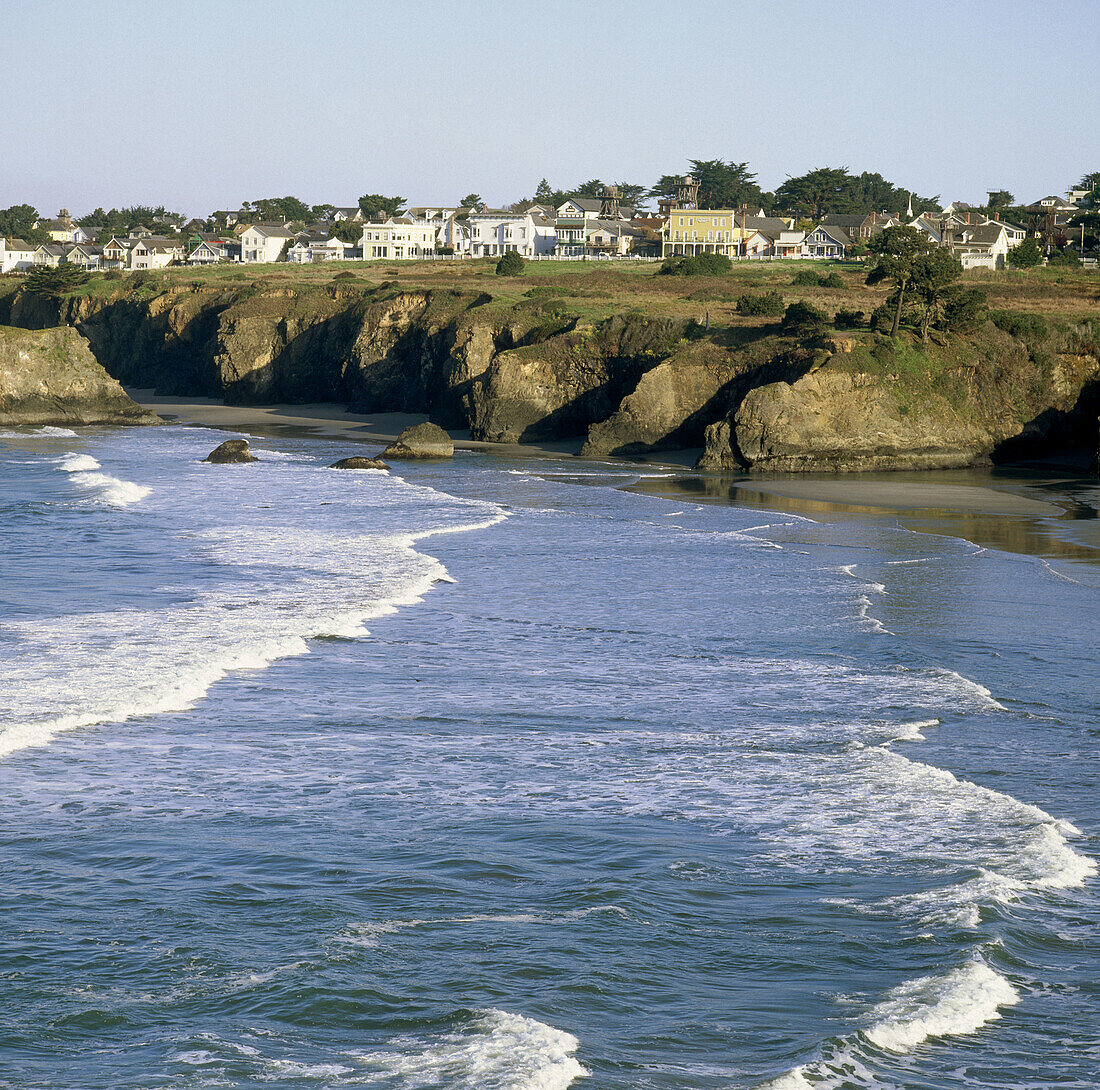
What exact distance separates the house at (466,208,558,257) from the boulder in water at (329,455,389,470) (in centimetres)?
9184

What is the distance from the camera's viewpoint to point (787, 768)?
13.7 metres

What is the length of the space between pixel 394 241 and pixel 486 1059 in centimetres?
14036

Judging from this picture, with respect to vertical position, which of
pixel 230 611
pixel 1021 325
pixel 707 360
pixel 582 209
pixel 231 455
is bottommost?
pixel 230 611

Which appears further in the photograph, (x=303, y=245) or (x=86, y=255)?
(x=86, y=255)

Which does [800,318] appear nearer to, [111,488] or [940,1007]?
[111,488]

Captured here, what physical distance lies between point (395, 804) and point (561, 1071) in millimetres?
5276

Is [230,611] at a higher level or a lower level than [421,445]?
lower

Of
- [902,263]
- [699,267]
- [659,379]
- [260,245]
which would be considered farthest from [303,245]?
[902,263]

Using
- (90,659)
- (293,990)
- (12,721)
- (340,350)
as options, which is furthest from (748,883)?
(340,350)

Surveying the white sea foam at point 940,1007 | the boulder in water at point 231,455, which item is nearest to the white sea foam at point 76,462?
the boulder in water at point 231,455

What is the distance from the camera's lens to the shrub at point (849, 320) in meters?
57.0

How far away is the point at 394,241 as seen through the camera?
14138 centimetres

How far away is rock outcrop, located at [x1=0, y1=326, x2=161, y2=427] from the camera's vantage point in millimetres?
65125

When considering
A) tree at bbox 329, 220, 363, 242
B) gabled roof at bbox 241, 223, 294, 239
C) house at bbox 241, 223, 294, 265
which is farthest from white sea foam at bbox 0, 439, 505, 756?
gabled roof at bbox 241, 223, 294, 239
